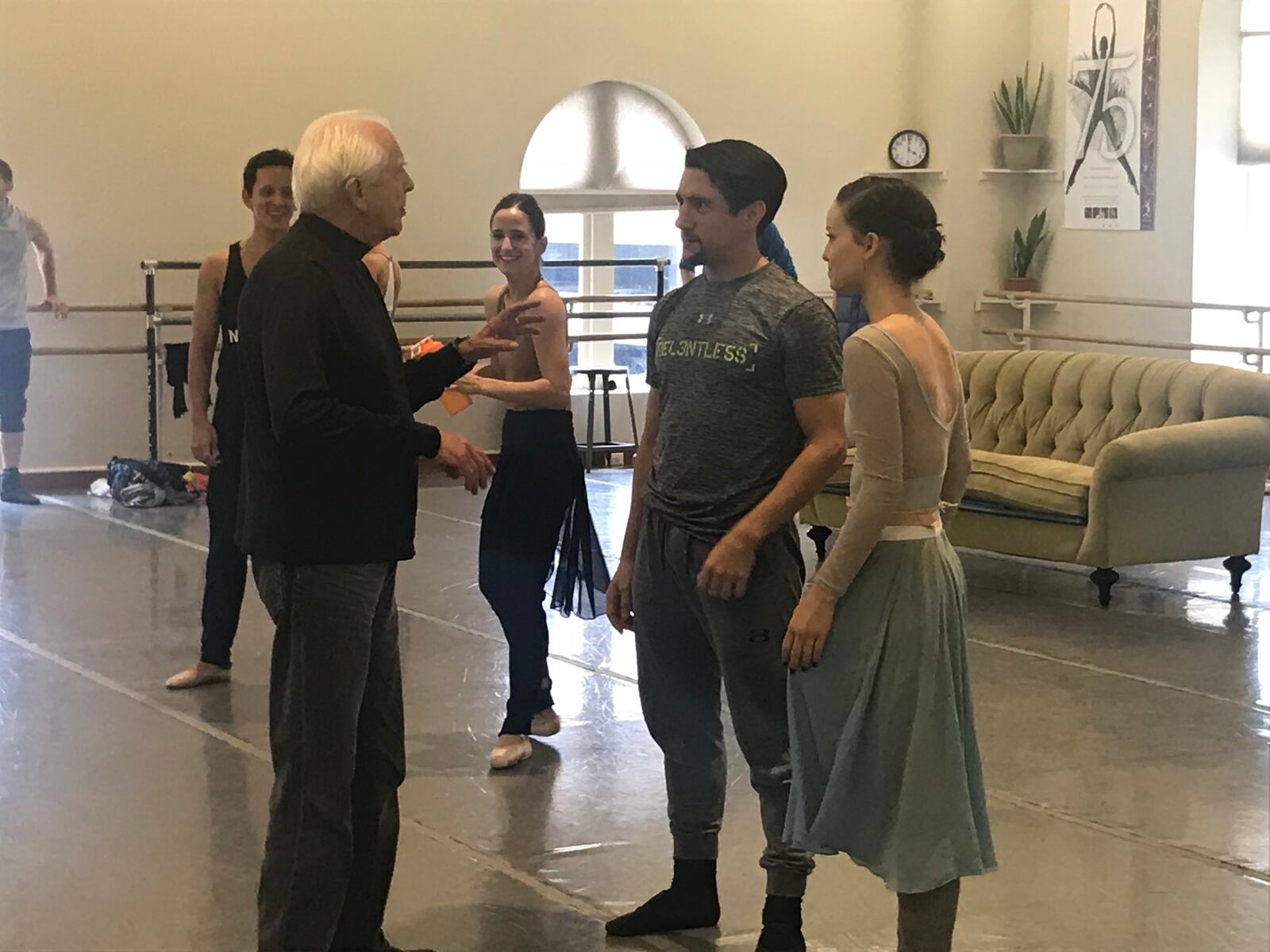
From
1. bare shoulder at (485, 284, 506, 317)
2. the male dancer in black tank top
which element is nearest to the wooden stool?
the male dancer in black tank top

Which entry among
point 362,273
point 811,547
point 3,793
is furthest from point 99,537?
point 362,273

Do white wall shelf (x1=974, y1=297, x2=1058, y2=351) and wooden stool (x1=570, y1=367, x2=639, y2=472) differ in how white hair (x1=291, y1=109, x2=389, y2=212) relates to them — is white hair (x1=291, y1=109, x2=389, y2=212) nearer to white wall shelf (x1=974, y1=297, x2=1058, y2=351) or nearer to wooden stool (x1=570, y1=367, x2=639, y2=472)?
wooden stool (x1=570, y1=367, x2=639, y2=472)

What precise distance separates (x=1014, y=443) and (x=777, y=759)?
Result: 4726mm

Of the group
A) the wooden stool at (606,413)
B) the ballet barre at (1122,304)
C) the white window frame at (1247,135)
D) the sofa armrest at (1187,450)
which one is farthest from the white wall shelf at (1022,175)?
the sofa armrest at (1187,450)

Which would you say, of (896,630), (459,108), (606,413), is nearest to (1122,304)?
(606,413)

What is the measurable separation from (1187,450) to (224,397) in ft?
12.0

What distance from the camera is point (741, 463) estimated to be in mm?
3121

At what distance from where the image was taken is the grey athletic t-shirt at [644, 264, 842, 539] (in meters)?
3.06

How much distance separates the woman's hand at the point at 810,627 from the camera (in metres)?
2.85

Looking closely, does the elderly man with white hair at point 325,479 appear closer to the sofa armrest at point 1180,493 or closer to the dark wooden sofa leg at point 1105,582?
the sofa armrest at point 1180,493

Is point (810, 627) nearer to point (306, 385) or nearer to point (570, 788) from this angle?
point (306, 385)

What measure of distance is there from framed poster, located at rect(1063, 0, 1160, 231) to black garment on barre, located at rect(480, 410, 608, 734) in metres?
6.74

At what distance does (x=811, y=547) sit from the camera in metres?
8.00

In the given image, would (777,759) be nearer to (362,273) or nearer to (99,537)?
(362,273)
